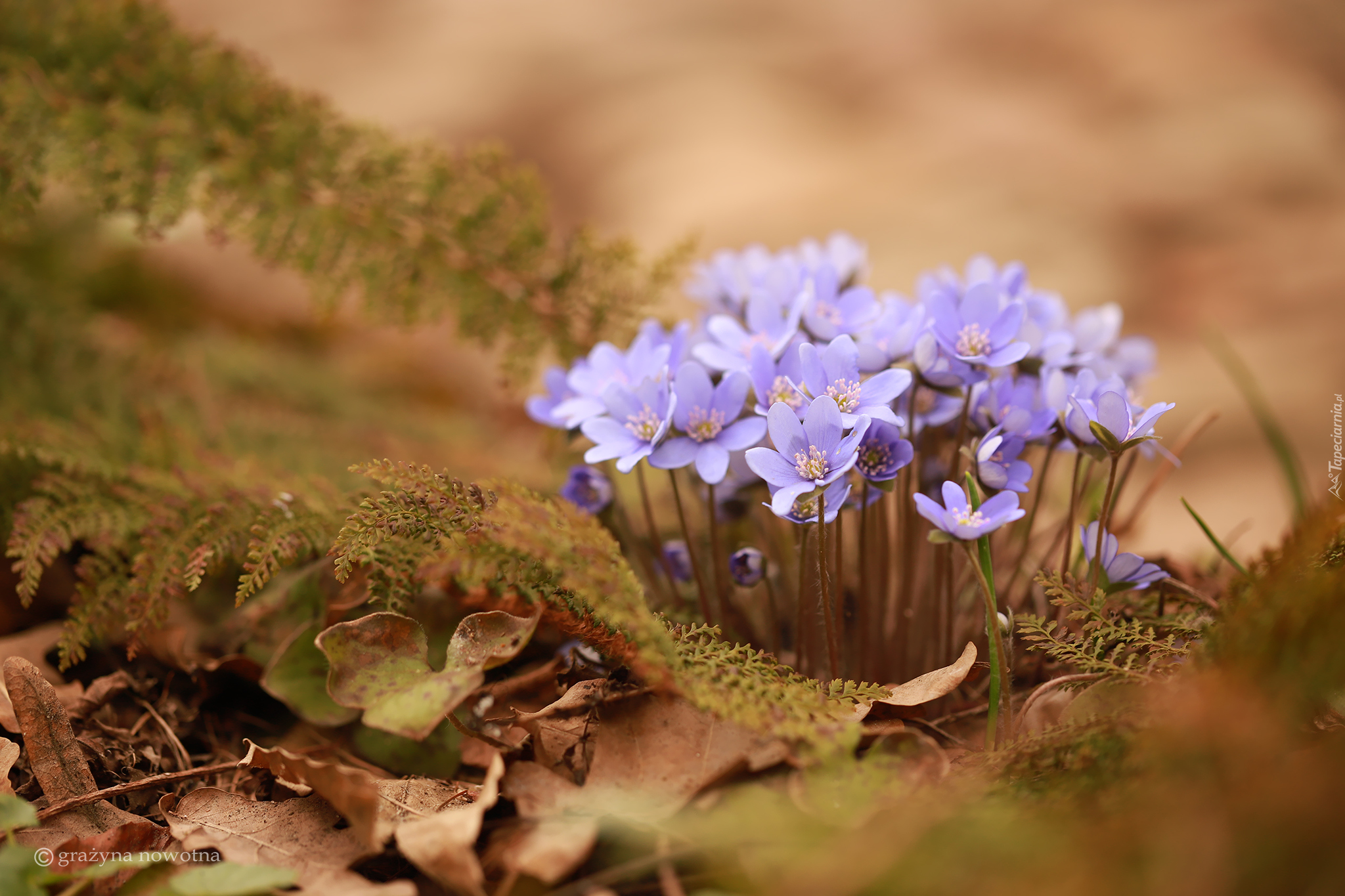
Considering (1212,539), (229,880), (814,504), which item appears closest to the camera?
(229,880)

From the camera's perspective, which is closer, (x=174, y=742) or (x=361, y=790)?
(x=361, y=790)

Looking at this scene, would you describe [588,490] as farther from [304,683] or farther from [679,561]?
[304,683]

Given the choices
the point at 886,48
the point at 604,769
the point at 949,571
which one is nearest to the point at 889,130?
the point at 886,48

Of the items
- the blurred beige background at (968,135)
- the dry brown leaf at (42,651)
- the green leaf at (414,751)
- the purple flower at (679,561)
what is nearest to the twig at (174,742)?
the dry brown leaf at (42,651)

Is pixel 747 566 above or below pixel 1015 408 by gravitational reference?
below

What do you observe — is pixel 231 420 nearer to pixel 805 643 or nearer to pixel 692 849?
pixel 805 643

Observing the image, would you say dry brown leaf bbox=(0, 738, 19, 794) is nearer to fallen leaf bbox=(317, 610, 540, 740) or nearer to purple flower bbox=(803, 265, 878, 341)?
fallen leaf bbox=(317, 610, 540, 740)

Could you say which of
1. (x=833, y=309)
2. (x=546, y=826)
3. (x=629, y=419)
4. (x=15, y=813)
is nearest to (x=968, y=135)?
(x=833, y=309)

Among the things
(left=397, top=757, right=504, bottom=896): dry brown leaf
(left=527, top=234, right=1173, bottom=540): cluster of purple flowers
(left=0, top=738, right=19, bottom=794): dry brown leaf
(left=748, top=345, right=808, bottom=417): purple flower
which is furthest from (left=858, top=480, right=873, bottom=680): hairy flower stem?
(left=0, top=738, right=19, bottom=794): dry brown leaf
